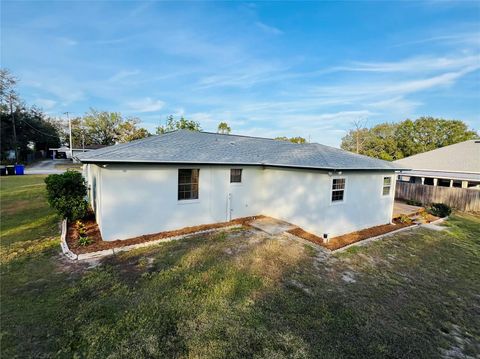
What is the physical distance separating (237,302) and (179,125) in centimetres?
3037

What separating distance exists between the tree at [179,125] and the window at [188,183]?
22.3 meters

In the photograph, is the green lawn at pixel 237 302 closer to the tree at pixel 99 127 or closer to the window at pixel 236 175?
the window at pixel 236 175

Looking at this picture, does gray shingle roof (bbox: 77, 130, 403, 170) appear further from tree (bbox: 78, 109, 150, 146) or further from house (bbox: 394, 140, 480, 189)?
tree (bbox: 78, 109, 150, 146)

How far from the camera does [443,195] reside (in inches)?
626

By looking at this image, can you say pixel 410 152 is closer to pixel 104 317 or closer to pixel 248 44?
pixel 248 44

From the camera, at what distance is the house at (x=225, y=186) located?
752 centimetres

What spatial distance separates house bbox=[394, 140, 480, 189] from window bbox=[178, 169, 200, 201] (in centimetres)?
1289

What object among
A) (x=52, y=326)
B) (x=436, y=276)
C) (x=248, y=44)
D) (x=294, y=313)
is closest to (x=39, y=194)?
(x=52, y=326)

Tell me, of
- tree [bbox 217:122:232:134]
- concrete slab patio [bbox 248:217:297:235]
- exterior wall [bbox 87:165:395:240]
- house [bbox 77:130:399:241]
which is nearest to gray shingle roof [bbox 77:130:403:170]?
house [bbox 77:130:399:241]

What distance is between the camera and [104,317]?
Answer: 13.2 ft

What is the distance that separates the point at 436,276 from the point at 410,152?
39.4 metres

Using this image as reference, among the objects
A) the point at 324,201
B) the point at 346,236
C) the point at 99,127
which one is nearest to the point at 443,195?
the point at 346,236

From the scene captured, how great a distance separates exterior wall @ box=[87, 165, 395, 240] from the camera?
7480 millimetres

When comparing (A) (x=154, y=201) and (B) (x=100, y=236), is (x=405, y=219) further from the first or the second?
(B) (x=100, y=236)
